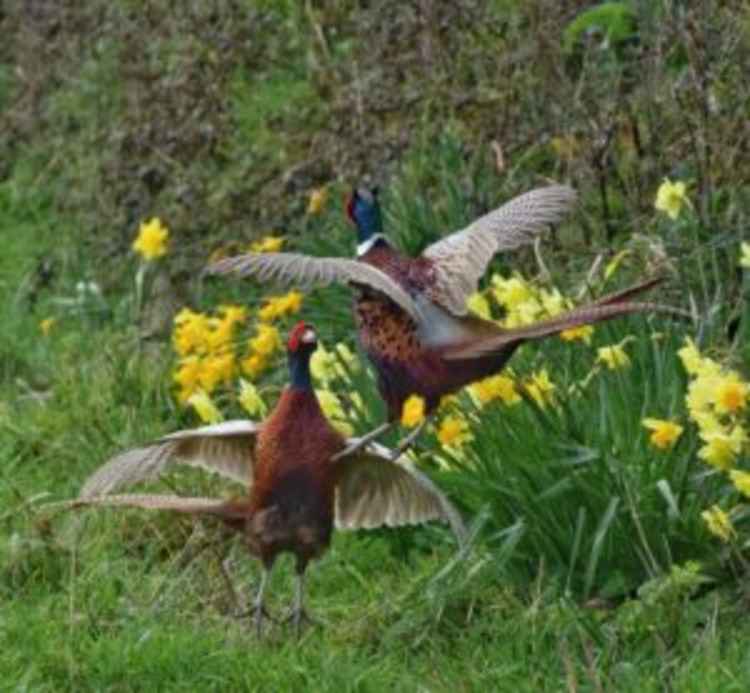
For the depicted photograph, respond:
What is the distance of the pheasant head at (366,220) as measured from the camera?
5.65 m

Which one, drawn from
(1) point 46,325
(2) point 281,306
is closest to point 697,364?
(2) point 281,306

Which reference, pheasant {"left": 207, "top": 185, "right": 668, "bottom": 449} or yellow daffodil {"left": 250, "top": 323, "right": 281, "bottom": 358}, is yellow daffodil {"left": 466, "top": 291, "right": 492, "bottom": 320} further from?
yellow daffodil {"left": 250, "top": 323, "right": 281, "bottom": 358}

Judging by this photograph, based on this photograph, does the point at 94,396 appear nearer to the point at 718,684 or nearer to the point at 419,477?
the point at 419,477

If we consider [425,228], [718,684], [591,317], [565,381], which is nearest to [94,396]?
[425,228]

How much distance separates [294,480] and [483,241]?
3.16 ft

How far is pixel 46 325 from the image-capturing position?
25.4 ft

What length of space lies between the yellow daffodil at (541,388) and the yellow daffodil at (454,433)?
17 cm

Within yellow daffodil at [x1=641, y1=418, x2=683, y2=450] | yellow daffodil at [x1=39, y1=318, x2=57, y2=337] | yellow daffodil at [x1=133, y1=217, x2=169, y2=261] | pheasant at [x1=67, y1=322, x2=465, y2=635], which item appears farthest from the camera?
yellow daffodil at [x1=39, y1=318, x2=57, y2=337]

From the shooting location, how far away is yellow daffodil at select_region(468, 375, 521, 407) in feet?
17.9

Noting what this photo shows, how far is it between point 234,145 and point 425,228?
1852 millimetres

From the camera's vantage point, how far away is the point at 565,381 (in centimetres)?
563

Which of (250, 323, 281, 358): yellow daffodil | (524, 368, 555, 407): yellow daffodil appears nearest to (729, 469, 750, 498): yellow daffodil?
(524, 368, 555, 407): yellow daffodil

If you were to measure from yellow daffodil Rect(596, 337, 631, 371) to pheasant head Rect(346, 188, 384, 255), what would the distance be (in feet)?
1.91

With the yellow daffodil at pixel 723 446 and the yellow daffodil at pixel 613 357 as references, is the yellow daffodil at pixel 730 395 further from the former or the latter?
the yellow daffodil at pixel 613 357
